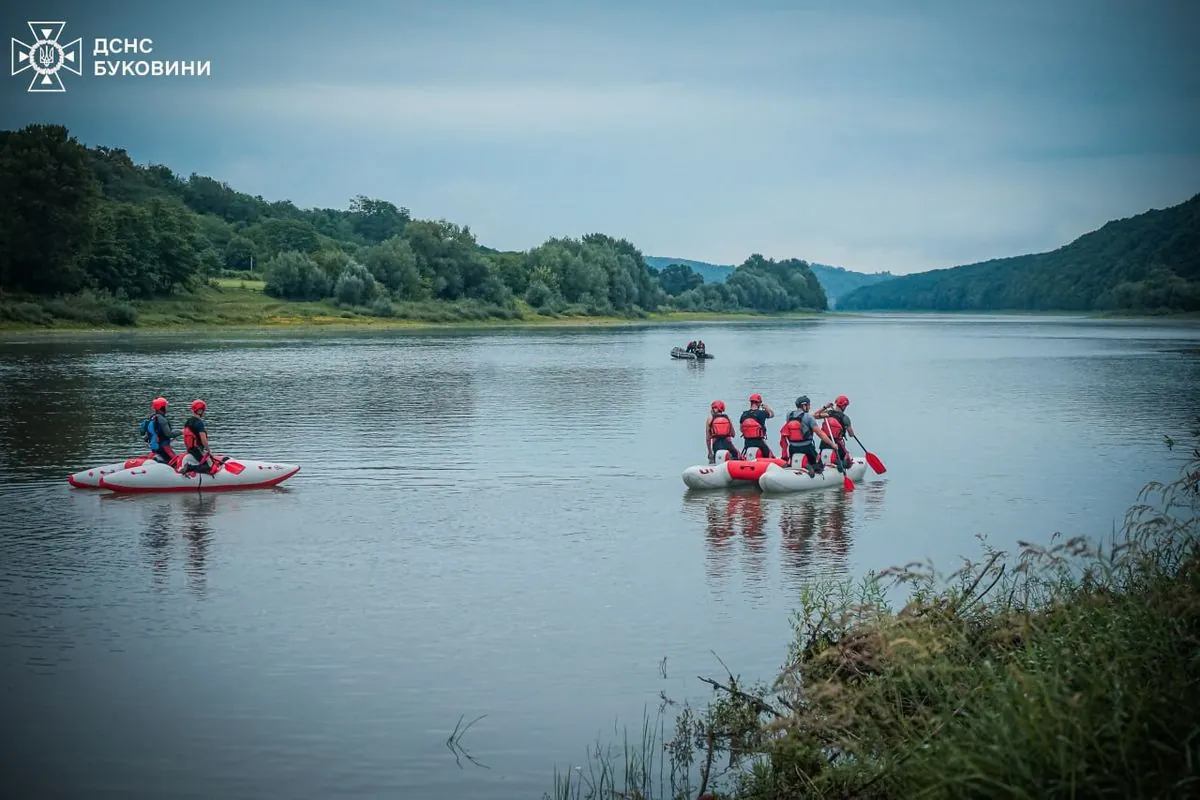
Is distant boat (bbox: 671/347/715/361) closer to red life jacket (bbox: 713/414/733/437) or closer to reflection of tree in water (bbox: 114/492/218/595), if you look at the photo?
red life jacket (bbox: 713/414/733/437)

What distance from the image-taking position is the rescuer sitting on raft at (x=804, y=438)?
26453mm

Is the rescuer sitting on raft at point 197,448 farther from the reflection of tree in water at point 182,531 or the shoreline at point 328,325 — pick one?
the shoreline at point 328,325

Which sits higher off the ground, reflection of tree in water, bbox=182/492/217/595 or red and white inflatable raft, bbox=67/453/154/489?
red and white inflatable raft, bbox=67/453/154/489

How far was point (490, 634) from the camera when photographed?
50.1 ft

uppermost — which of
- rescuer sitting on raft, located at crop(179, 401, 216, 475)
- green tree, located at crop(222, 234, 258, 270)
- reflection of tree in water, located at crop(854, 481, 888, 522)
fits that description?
green tree, located at crop(222, 234, 258, 270)

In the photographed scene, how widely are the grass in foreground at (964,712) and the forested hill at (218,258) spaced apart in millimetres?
94175

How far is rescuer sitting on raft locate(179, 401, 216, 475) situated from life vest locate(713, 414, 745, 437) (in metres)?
11.3

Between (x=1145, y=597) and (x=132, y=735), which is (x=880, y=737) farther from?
(x=132, y=735)

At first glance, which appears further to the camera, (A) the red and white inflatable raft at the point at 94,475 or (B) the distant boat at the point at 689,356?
(B) the distant boat at the point at 689,356

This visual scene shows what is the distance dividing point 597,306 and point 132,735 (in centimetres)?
16362

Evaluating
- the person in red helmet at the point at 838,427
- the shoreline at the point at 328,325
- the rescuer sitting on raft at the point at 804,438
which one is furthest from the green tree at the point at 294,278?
the rescuer sitting on raft at the point at 804,438

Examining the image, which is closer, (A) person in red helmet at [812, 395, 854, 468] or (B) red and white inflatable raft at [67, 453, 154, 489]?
(B) red and white inflatable raft at [67, 453, 154, 489]

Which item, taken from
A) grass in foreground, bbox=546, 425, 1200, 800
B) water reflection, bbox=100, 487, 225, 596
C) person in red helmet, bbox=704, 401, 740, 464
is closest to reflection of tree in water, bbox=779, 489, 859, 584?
person in red helmet, bbox=704, 401, 740, 464

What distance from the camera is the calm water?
39.1ft
